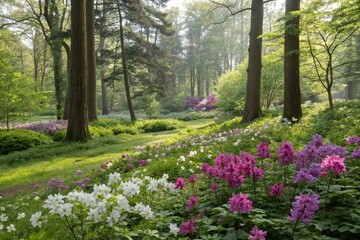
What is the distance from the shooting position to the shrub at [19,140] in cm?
1157

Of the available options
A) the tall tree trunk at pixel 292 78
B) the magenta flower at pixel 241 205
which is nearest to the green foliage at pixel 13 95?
the tall tree trunk at pixel 292 78

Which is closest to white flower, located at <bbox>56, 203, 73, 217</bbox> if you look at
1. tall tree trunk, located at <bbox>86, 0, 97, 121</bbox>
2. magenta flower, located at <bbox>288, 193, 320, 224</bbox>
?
magenta flower, located at <bbox>288, 193, 320, 224</bbox>

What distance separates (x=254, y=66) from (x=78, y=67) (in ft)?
22.5

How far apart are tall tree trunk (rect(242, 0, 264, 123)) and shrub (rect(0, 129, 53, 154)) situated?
826cm

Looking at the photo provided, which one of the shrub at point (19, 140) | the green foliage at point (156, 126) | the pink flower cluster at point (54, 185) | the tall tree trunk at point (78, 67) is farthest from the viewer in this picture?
the green foliage at point (156, 126)

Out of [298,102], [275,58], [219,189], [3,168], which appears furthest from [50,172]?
[275,58]

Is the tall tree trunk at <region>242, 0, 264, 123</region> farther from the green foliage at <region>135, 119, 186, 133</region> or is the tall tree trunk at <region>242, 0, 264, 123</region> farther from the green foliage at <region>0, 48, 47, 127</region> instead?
the green foliage at <region>0, 48, 47, 127</region>

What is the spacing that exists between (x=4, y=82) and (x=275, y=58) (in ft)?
37.1

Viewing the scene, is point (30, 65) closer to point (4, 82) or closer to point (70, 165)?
point (4, 82)

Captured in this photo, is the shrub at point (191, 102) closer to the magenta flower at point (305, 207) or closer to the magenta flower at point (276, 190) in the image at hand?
the magenta flower at point (276, 190)

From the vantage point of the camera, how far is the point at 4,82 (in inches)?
518

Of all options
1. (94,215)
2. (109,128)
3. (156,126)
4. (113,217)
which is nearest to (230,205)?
(113,217)

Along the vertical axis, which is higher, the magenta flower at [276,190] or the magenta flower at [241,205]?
the magenta flower at [241,205]

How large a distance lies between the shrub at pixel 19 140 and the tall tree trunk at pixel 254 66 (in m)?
8.26
